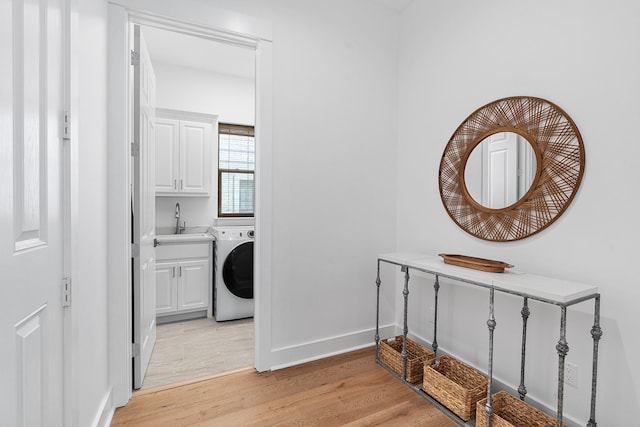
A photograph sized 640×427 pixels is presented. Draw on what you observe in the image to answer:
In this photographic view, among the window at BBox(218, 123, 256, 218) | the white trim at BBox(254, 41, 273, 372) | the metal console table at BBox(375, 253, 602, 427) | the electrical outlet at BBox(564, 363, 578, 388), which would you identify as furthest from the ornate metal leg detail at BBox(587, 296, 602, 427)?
the window at BBox(218, 123, 256, 218)

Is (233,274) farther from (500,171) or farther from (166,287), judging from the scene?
(500,171)

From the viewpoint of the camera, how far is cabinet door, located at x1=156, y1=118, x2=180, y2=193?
11.6ft

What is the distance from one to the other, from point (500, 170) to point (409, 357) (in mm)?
1449

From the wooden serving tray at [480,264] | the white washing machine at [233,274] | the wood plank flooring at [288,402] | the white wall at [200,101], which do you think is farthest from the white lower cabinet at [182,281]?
the wooden serving tray at [480,264]

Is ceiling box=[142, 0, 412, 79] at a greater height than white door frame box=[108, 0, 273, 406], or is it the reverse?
ceiling box=[142, 0, 412, 79]

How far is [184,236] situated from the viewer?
3.38m

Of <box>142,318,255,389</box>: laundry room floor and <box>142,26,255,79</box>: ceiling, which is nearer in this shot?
<box>142,318,255,389</box>: laundry room floor

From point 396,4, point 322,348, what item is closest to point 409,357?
point 322,348

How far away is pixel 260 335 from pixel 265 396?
40cm

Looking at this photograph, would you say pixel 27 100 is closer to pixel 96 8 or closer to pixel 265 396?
pixel 96 8

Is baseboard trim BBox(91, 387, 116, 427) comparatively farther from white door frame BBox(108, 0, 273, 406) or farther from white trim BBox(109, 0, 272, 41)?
white trim BBox(109, 0, 272, 41)

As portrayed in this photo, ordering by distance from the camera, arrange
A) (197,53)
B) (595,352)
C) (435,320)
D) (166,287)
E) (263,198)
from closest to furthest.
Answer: (595,352) < (263,198) < (435,320) < (166,287) < (197,53)

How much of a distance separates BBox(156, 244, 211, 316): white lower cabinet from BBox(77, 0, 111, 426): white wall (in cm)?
138

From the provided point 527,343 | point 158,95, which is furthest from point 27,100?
point 158,95
